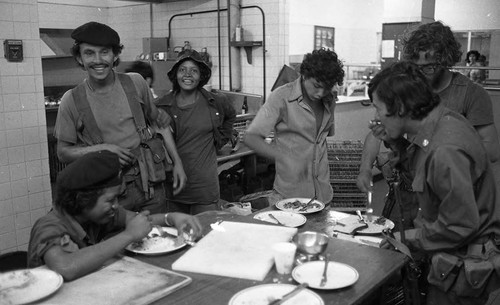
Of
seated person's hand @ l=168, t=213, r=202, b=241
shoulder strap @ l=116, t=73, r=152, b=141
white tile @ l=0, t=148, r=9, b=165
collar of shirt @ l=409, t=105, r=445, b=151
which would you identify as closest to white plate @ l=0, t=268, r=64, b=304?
seated person's hand @ l=168, t=213, r=202, b=241

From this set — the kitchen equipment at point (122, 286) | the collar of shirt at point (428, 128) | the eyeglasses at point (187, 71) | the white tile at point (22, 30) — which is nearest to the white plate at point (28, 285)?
the kitchen equipment at point (122, 286)

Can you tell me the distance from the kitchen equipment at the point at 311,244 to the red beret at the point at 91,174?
0.86m

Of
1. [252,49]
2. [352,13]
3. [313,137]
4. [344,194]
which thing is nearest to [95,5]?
[252,49]

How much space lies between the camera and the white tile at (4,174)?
4284 millimetres

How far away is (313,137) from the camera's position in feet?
10.7

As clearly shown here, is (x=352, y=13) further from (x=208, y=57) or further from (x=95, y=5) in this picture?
(x=95, y=5)

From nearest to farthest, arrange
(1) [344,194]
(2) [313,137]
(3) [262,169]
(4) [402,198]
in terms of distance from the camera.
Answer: (4) [402,198]
(2) [313,137]
(1) [344,194]
(3) [262,169]

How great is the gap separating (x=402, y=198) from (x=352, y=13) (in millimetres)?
7414

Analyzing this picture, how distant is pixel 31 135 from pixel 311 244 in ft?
10.6

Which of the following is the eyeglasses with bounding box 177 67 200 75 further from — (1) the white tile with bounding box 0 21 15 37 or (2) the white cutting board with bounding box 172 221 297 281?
(1) the white tile with bounding box 0 21 15 37

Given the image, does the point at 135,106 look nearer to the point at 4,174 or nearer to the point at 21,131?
the point at 21,131

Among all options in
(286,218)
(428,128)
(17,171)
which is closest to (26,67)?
(17,171)

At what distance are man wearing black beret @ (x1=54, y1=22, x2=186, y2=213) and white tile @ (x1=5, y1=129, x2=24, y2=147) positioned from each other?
1.56 metres

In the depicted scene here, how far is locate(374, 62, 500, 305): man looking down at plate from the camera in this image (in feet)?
6.27
